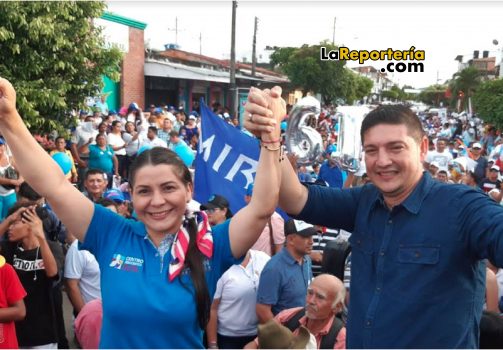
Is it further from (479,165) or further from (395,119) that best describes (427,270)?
(479,165)

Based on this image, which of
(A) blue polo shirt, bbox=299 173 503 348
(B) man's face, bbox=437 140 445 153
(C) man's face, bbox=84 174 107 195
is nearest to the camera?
(A) blue polo shirt, bbox=299 173 503 348

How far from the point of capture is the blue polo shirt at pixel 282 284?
3.94m

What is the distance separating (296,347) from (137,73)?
21925mm

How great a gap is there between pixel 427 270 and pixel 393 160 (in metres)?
0.38

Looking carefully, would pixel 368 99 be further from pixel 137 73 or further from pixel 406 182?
pixel 406 182

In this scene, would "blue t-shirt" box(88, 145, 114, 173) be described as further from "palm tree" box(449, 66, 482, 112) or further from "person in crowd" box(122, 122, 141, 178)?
"palm tree" box(449, 66, 482, 112)

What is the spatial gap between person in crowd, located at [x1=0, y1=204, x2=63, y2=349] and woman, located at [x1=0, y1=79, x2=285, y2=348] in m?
1.99

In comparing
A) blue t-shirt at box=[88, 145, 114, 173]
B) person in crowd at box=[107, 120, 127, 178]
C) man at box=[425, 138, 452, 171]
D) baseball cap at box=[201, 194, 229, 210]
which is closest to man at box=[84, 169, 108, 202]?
baseball cap at box=[201, 194, 229, 210]

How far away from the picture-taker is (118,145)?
10828mm

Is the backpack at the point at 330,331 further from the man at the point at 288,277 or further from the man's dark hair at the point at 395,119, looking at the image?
the man's dark hair at the point at 395,119

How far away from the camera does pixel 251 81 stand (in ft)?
89.7

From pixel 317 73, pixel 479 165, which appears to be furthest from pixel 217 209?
pixel 317 73

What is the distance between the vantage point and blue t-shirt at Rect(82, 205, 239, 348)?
176cm

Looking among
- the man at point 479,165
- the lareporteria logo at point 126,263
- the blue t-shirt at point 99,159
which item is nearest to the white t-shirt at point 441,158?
the man at point 479,165
